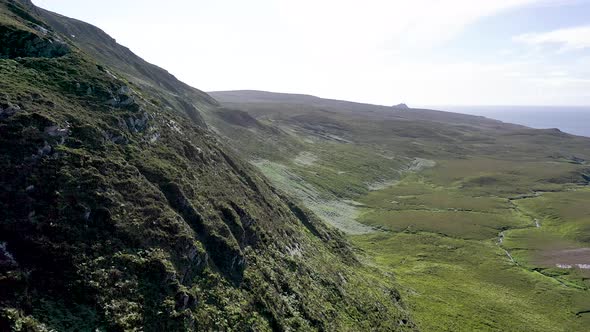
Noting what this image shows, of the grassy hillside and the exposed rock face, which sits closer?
the exposed rock face

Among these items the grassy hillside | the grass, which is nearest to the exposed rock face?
the grass

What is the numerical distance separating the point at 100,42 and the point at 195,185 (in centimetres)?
13595

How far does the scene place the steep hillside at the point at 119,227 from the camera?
1764 cm

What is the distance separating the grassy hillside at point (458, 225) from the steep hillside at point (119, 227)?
24.6 m

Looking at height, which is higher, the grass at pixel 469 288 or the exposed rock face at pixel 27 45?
the exposed rock face at pixel 27 45

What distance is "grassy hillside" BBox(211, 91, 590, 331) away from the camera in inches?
2344

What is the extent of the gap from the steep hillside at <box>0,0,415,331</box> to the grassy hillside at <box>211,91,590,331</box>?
24.6 m

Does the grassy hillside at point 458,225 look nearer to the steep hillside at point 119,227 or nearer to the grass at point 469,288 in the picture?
the grass at point 469,288

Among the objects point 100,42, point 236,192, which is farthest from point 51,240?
point 100,42

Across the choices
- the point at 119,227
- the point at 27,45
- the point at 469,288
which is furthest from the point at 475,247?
the point at 27,45

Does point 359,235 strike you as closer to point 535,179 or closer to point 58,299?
point 58,299

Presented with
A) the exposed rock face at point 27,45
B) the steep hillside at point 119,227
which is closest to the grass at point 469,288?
the steep hillside at point 119,227

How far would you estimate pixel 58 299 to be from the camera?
1692cm

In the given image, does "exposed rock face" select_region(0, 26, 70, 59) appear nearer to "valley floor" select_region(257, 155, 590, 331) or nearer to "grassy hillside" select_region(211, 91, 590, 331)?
"valley floor" select_region(257, 155, 590, 331)
